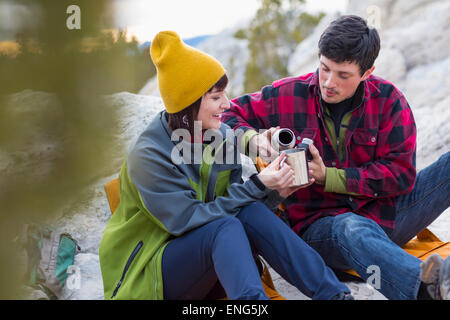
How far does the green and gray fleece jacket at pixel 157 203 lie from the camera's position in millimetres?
1812

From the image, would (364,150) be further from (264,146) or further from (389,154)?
(264,146)

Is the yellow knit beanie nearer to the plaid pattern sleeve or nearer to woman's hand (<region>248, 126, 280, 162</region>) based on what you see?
woman's hand (<region>248, 126, 280, 162</region>)

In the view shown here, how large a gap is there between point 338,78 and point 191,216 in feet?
2.96

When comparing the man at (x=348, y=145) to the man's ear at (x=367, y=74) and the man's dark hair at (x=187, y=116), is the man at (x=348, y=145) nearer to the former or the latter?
the man's ear at (x=367, y=74)

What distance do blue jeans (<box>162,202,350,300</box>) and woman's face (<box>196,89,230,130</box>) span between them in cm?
40

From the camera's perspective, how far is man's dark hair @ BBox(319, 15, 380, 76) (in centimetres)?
211

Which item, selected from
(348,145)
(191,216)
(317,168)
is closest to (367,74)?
(348,145)

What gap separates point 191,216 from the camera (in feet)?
5.95

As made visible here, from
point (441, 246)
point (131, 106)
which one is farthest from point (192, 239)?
point (131, 106)

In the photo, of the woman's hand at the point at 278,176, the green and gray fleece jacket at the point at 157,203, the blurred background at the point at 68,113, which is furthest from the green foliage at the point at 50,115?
the woman's hand at the point at 278,176

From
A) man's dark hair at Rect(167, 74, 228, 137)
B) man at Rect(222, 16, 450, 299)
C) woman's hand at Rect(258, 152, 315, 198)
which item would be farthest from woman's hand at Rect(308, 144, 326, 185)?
man's dark hair at Rect(167, 74, 228, 137)

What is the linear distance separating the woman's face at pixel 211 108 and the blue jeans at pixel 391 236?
67 centimetres

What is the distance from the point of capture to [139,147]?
1878 mm

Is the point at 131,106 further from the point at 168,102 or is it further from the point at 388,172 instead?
the point at 388,172
